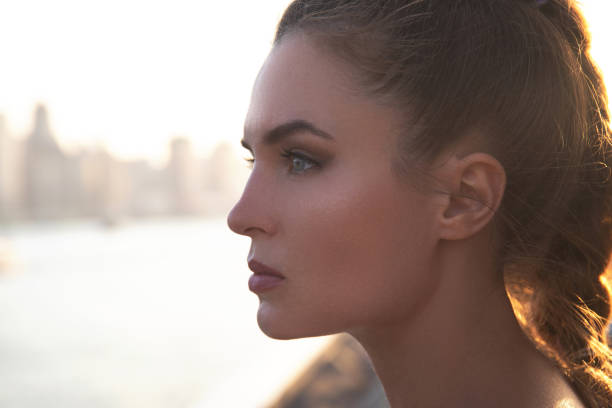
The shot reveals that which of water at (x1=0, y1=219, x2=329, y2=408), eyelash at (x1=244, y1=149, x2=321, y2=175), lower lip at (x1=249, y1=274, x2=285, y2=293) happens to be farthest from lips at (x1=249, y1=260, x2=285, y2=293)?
water at (x1=0, y1=219, x2=329, y2=408)

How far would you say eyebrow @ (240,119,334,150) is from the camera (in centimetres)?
110

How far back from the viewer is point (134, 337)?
2155 centimetres

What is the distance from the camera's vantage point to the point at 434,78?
3.56 ft

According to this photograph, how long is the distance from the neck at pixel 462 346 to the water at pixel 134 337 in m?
2.24

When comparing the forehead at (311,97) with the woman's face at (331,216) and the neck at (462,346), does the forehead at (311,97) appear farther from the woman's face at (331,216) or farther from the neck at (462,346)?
the neck at (462,346)

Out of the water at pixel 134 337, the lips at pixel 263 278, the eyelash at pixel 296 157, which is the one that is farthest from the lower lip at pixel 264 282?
the water at pixel 134 337

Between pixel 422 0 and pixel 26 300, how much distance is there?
34545 millimetres

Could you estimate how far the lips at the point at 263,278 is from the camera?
1.12 meters

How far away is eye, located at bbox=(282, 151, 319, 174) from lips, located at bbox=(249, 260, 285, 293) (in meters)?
0.19

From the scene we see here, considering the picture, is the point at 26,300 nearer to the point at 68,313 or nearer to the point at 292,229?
the point at 68,313

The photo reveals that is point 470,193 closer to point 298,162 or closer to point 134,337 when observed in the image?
point 298,162

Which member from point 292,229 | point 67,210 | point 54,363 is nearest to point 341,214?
point 292,229

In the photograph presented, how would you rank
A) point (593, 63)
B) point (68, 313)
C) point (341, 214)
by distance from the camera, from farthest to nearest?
point (68, 313) < point (593, 63) < point (341, 214)

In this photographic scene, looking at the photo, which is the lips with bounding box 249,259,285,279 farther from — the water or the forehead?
the water
